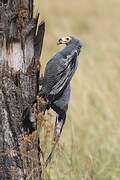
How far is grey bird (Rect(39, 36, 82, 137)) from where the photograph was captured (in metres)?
5.14

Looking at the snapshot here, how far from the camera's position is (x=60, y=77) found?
5172mm

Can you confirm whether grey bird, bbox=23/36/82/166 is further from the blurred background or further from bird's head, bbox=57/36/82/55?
the blurred background

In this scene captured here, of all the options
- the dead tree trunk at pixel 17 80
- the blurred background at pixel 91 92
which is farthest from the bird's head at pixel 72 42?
the blurred background at pixel 91 92

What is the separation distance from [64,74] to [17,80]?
11.0 inches

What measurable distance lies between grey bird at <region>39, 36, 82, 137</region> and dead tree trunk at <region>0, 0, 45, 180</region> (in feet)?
0.25

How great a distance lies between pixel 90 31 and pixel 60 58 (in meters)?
10.2

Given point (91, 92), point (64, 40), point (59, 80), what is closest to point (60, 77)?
point (59, 80)


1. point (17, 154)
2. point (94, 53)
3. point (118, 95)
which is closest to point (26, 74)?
point (17, 154)

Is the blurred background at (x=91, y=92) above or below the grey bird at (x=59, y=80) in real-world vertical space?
below

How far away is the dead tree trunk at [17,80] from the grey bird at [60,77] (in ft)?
0.25

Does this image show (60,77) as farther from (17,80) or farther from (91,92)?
(91,92)

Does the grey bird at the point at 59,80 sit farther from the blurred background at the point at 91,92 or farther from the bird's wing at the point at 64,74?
the blurred background at the point at 91,92

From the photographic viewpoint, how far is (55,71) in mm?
5141

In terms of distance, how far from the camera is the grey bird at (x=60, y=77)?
16.9 ft
